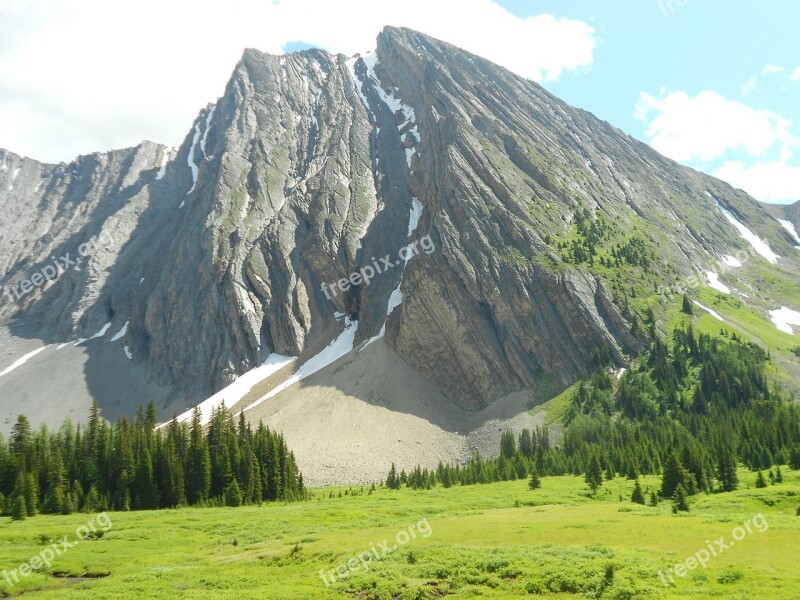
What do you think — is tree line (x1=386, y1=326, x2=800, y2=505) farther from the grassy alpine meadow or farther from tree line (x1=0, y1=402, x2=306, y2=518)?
tree line (x1=0, y1=402, x2=306, y2=518)

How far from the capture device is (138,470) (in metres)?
76.2

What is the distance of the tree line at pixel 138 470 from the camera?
72.2m

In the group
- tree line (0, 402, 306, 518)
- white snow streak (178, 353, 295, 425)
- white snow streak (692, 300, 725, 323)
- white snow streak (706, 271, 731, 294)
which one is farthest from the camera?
white snow streak (706, 271, 731, 294)

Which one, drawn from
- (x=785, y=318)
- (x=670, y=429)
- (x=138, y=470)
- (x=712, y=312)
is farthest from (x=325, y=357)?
(x=785, y=318)

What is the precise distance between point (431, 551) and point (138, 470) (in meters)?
53.7

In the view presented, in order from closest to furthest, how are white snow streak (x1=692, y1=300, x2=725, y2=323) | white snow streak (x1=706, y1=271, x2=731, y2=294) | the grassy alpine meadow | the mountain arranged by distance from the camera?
1. the grassy alpine meadow
2. the mountain
3. white snow streak (x1=692, y1=300, x2=725, y2=323)
4. white snow streak (x1=706, y1=271, x2=731, y2=294)

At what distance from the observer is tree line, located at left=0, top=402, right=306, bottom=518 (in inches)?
2844

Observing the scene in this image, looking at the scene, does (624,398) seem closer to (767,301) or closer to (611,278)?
(611,278)

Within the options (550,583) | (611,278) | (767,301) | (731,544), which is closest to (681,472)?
(731,544)

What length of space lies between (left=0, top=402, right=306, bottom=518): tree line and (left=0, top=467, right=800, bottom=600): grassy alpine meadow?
7.29m

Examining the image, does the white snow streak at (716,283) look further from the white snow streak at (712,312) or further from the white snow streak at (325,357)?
the white snow streak at (325,357)

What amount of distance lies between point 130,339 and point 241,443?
404 feet

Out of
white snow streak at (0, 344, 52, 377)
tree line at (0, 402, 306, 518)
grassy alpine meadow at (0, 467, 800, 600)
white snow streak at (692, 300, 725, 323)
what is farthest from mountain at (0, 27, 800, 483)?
grassy alpine meadow at (0, 467, 800, 600)

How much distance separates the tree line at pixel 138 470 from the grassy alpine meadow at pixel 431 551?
23.9 feet
